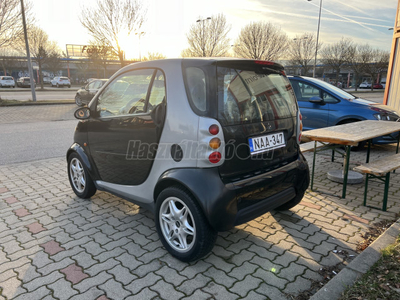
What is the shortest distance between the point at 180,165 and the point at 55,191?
293 centimetres

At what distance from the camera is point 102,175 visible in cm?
378

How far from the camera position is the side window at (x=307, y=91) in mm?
7441

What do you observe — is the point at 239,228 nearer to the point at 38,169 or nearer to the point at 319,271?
the point at 319,271

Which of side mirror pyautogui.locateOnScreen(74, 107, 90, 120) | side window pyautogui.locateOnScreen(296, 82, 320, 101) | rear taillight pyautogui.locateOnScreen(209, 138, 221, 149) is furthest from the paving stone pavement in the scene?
side window pyautogui.locateOnScreen(296, 82, 320, 101)

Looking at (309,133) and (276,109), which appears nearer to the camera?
(276,109)

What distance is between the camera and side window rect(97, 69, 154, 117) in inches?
124

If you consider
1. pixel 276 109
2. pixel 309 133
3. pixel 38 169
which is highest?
pixel 276 109

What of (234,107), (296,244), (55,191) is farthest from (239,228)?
(55,191)

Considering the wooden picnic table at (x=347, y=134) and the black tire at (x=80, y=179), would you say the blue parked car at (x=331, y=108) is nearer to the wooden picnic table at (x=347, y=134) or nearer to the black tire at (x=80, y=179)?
the wooden picnic table at (x=347, y=134)

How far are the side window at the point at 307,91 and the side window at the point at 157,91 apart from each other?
5.56 meters

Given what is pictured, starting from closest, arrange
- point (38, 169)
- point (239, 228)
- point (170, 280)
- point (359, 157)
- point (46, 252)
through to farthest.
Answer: point (170, 280), point (46, 252), point (239, 228), point (38, 169), point (359, 157)

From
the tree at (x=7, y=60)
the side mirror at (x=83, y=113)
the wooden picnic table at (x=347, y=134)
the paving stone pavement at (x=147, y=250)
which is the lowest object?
the paving stone pavement at (x=147, y=250)

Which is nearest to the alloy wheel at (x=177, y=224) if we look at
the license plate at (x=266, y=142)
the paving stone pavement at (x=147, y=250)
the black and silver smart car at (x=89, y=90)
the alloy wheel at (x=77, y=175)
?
the paving stone pavement at (x=147, y=250)

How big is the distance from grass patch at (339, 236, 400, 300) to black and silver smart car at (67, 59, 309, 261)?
3.07 ft
